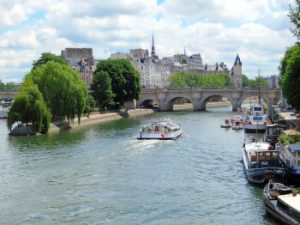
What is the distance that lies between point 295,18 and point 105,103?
60.5m

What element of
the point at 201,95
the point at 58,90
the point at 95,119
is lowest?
the point at 95,119

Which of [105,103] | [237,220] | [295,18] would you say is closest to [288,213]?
[237,220]

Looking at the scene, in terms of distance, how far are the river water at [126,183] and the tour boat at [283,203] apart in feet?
2.20

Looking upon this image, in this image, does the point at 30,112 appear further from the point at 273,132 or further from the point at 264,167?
the point at 264,167

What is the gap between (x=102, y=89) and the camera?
9406 cm

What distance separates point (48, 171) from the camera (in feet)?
125

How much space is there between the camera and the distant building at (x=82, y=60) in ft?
492

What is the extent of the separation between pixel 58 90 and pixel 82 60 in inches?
3431

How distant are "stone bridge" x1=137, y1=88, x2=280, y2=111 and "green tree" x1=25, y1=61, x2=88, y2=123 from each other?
1894 inches

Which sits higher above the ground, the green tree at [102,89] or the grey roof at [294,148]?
the green tree at [102,89]

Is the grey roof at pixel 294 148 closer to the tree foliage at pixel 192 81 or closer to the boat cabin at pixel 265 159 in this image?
the boat cabin at pixel 265 159

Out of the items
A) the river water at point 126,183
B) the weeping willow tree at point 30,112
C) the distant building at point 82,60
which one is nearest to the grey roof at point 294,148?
the river water at point 126,183

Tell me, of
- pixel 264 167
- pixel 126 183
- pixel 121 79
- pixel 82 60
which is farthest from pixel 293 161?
pixel 82 60

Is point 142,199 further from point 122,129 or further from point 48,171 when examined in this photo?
point 122,129
